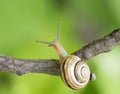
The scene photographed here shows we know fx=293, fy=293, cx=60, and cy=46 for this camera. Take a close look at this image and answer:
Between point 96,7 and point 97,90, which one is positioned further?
point 96,7

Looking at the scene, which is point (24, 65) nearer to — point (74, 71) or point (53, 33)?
point (74, 71)

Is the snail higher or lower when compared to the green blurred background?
lower

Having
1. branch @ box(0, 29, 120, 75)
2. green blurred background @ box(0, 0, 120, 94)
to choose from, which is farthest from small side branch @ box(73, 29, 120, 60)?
green blurred background @ box(0, 0, 120, 94)

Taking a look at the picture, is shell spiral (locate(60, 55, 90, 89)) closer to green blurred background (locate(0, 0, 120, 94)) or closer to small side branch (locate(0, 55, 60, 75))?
small side branch (locate(0, 55, 60, 75))

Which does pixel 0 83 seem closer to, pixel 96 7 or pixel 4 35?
pixel 4 35

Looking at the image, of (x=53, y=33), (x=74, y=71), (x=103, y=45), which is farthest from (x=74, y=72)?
(x=53, y=33)

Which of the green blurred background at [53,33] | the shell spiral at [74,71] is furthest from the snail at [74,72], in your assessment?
the green blurred background at [53,33]

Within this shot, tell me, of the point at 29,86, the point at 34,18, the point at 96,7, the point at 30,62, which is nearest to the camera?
the point at 30,62

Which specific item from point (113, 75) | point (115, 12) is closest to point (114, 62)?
point (113, 75)

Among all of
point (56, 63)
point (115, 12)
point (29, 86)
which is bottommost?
point (56, 63)
